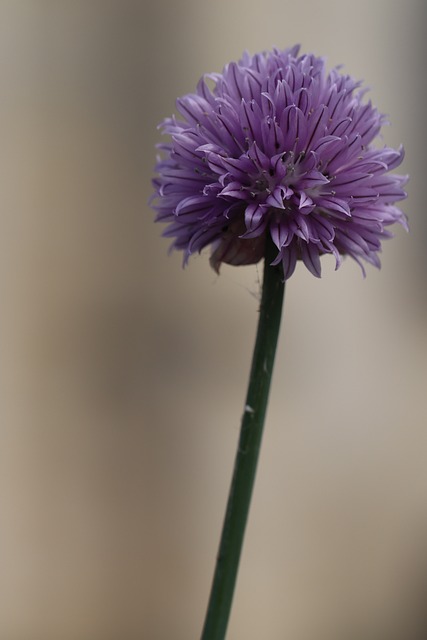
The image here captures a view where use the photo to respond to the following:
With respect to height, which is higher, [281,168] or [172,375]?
[281,168]

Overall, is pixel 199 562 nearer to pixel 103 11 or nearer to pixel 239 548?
pixel 239 548

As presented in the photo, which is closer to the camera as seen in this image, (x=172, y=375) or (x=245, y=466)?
(x=245, y=466)

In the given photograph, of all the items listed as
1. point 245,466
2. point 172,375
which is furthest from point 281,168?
point 172,375

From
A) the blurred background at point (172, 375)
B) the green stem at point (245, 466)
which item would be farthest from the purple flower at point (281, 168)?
the blurred background at point (172, 375)

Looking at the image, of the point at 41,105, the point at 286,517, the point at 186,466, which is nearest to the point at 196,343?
the point at 186,466

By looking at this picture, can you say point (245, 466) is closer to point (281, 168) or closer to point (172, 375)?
point (281, 168)

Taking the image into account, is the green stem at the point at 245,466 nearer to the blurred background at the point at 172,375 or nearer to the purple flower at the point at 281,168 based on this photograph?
the purple flower at the point at 281,168
